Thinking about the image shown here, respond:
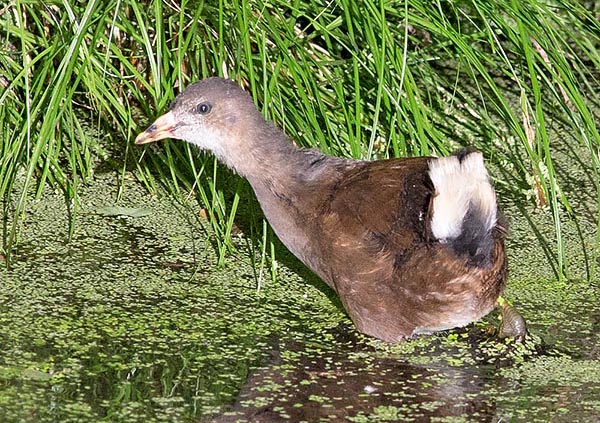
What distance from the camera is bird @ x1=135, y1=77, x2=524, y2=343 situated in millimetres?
3051

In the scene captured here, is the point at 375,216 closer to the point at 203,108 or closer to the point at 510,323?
the point at 510,323

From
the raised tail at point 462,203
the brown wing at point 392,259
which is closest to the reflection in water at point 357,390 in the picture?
the brown wing at point 392,259

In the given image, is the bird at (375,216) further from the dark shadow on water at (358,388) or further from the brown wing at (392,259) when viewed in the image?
the dark shadow on water at (358,388)

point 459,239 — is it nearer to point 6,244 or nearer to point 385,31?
point 385,31

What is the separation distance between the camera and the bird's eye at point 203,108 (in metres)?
3.41

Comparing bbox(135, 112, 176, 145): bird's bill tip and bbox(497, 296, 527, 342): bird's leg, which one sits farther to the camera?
bbox(135, 112, 176, 145): bird's bill tip

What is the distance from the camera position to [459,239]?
3.06 metres

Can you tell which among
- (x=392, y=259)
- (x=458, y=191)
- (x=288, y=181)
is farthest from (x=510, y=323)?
(x=288, y=181)

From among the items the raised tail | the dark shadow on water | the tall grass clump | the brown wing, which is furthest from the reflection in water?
the tall grass clump

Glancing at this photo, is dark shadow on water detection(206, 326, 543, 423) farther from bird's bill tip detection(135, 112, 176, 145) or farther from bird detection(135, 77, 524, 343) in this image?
bird's bill tip detection(135, 112, 176, 145)

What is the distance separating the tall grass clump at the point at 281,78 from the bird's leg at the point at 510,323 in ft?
1.02

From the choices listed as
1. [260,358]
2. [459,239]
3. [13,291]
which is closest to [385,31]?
[459,239]

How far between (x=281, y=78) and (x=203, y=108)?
441 millimetres

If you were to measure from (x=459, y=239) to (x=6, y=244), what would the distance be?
1.50m
